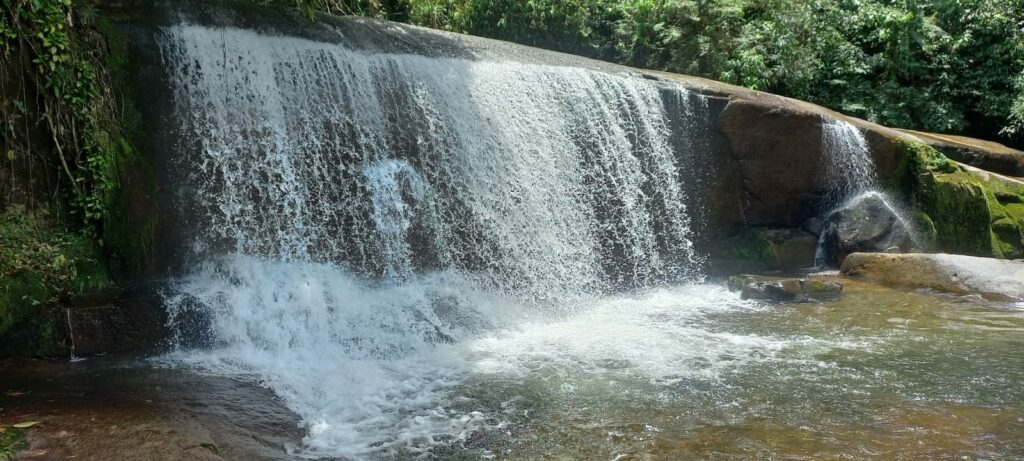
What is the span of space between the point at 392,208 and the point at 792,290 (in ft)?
15.6

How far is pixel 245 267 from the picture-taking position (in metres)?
6.57

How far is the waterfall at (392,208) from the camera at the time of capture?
19.5 feet

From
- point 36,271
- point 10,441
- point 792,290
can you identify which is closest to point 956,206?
point 792,290

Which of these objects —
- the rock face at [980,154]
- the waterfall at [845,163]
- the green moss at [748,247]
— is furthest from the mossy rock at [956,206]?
the green moss at [748,247]

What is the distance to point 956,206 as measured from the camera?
1032 centimetres

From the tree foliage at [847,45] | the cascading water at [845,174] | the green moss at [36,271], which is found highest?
the tree foliage at [847,45]

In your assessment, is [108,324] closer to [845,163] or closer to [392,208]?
[392,208]

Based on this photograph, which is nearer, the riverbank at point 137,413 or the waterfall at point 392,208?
the riverbank at point 137,413

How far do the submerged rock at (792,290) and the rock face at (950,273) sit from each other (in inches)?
31.1

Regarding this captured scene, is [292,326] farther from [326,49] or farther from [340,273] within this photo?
[326,49]

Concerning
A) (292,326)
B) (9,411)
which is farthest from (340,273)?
(9,411)

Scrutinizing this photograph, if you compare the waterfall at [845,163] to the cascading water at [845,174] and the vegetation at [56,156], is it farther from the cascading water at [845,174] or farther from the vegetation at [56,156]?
the vegetation at [56,156]

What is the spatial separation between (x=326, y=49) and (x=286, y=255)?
239 centimetres

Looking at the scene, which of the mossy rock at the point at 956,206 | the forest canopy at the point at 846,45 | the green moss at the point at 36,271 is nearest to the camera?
the green moss at the point at 36,271
